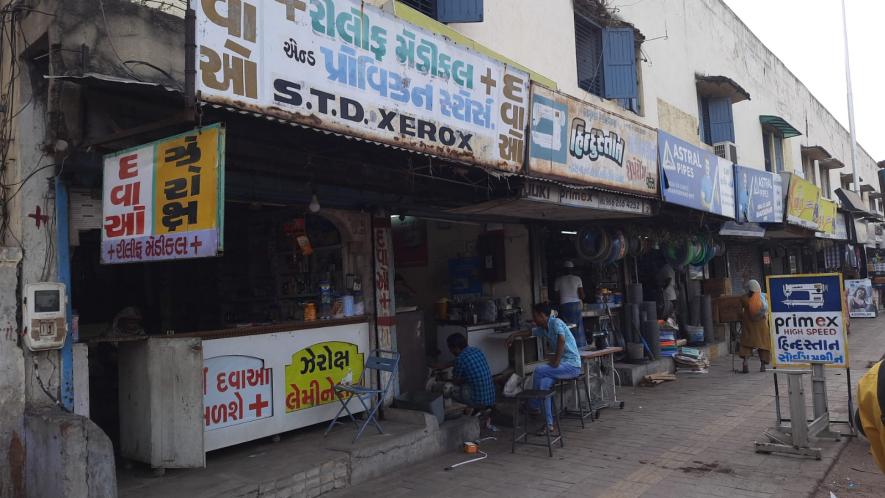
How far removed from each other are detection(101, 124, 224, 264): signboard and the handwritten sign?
1.91 metres

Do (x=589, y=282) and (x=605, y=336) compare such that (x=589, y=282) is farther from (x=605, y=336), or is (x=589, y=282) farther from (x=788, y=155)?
(x=788, y=155)

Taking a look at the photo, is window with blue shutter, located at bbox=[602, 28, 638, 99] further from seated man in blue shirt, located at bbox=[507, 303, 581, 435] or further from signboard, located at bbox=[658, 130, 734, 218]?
seated man in blue shirt, located at bbox=[507, 303, 581, 435]

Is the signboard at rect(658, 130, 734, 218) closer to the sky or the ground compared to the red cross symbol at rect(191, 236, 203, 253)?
closer to the sky

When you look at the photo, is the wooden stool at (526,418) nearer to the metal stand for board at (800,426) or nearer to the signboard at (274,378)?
the signboard at (274,378)

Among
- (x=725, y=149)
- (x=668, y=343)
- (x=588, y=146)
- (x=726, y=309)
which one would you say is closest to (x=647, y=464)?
A: (x=588, y=146)

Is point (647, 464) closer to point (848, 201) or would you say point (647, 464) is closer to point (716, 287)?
point (716, 287)

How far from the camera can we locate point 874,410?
3121 mm

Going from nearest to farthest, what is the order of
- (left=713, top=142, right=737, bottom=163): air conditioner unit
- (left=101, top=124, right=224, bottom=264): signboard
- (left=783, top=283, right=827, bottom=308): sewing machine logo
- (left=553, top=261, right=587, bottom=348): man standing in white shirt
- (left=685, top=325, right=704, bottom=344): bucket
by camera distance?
(left=101, top=124, right=224, bottom=264): signboard < (left=783, top=283, right=827, bottom=308): sewing machine logo < (left=553, top=261, right=587, bottom=348): man standing in white shirt < (left=685, top=325, right=704, bottom=344): bucket < (left=713, top=142, right=737, bottom=163): air conditioner unit

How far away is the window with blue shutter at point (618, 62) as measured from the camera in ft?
37.6

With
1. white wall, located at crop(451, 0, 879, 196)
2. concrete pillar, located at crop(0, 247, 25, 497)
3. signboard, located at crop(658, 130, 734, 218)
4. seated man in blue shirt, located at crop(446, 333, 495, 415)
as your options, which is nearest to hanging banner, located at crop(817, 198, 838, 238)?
white wall, located at crop(451, 0, 879, 196)

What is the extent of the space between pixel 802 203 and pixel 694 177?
21.7 feet

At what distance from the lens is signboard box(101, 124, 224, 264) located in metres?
3.63

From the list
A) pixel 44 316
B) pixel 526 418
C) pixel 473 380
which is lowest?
pixel 526 418

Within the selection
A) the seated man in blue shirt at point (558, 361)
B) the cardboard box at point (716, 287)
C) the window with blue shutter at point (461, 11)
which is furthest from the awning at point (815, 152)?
the seated man in blue shirt at point (558, 361)
